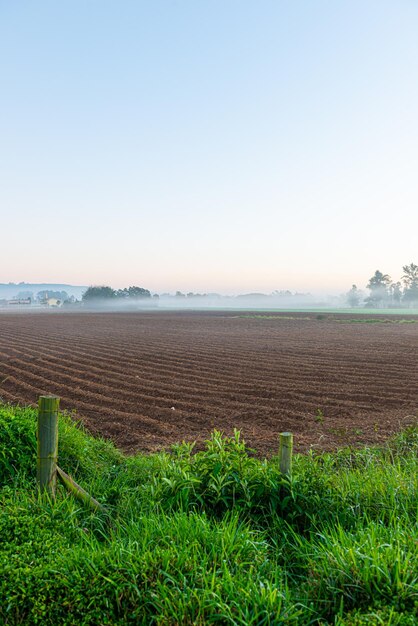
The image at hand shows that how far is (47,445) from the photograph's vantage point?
3.81m

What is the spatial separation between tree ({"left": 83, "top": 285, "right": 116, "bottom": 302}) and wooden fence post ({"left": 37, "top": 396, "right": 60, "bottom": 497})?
14298 cm

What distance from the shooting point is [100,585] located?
2.66 meters

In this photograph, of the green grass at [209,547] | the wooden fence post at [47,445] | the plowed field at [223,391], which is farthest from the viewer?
the plowed field at [223,391]

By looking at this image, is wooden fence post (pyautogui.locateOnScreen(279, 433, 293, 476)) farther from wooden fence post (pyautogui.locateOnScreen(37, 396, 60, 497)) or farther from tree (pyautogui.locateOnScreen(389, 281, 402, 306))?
tree (pyautogui.locateOnScreen(389, 281, 402, 306))

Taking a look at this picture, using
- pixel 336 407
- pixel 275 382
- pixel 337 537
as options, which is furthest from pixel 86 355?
pixel 337 537

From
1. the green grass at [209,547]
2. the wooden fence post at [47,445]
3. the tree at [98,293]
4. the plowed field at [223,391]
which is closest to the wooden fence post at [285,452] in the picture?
the green grass at [209,547]

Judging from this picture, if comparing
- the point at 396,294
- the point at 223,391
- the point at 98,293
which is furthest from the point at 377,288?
the point at 223,391

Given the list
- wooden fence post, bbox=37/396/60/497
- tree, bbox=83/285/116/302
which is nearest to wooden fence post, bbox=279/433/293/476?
wooden fence post, bbox=37/396/60/497

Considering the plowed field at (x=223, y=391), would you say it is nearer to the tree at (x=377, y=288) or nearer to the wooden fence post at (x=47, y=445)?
the wooden fence post at (x=47, y=445)

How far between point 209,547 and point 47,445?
5.16ft

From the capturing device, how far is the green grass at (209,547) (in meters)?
2.51

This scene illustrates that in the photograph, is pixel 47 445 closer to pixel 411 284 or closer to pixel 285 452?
pixel 285 452

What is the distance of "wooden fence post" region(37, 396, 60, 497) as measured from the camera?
380 cm

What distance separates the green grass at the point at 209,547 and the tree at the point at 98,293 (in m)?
143
